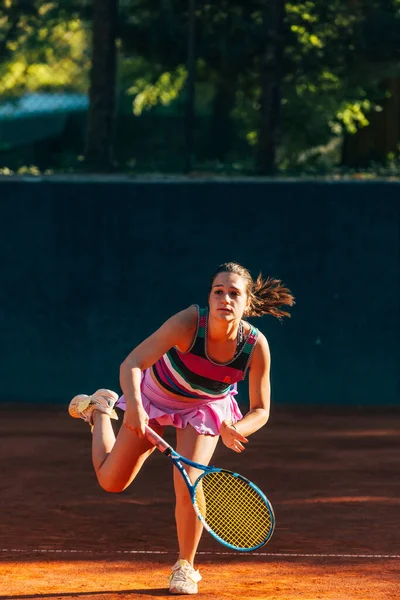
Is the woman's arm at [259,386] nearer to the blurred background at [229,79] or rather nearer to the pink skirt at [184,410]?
the pink skirt at [184,410]

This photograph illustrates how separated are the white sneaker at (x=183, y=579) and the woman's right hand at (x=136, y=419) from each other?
2.36 ft

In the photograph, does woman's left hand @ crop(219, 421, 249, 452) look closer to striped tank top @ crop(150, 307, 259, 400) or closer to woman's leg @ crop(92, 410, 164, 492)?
striped tank top @ crop(150, 307, 259, 400)

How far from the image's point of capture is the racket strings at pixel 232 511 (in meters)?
6.08

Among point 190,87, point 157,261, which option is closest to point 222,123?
point 190,87

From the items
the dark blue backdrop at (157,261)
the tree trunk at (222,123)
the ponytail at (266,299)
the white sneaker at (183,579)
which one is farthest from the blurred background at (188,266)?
the tree trunk at (222,123)

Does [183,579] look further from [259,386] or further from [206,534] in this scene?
[206,534]

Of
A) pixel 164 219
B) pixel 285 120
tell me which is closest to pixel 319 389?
pixel 164 219

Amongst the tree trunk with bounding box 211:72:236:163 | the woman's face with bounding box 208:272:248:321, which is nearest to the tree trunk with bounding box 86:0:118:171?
the tree trunk with bounding box 211:72:236:163

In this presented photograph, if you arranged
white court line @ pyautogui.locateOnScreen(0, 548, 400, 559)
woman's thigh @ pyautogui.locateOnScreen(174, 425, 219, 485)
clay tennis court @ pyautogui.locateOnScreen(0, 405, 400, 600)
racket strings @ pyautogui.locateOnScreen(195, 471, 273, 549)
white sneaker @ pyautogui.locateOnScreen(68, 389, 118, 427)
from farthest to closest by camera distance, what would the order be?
white court line @ pyautogui.locateOnScreen(0, 548, 400, 559)
white sneaker @ pyautogui.locateOnScreen(68, 389, 118, 427)
clay tennis court @ pyautogui.locateOnScreen(0, 405, 400, 600)
woman's thigh @ pyautogui.locateOnScreen(174, 425, 219, 485)
racket strings @ pyautogui.locateOnScreen(195, 471, 273, 549)

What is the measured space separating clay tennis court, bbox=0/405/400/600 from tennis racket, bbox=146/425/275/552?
33cm

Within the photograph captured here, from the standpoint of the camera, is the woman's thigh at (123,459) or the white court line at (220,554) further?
the white court line at (220,554)

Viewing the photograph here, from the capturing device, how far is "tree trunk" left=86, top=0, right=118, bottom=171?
47.9ft

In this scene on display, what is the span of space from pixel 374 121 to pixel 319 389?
9158 millimetres

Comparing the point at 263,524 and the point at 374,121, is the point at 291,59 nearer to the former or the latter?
the point at 374,121
